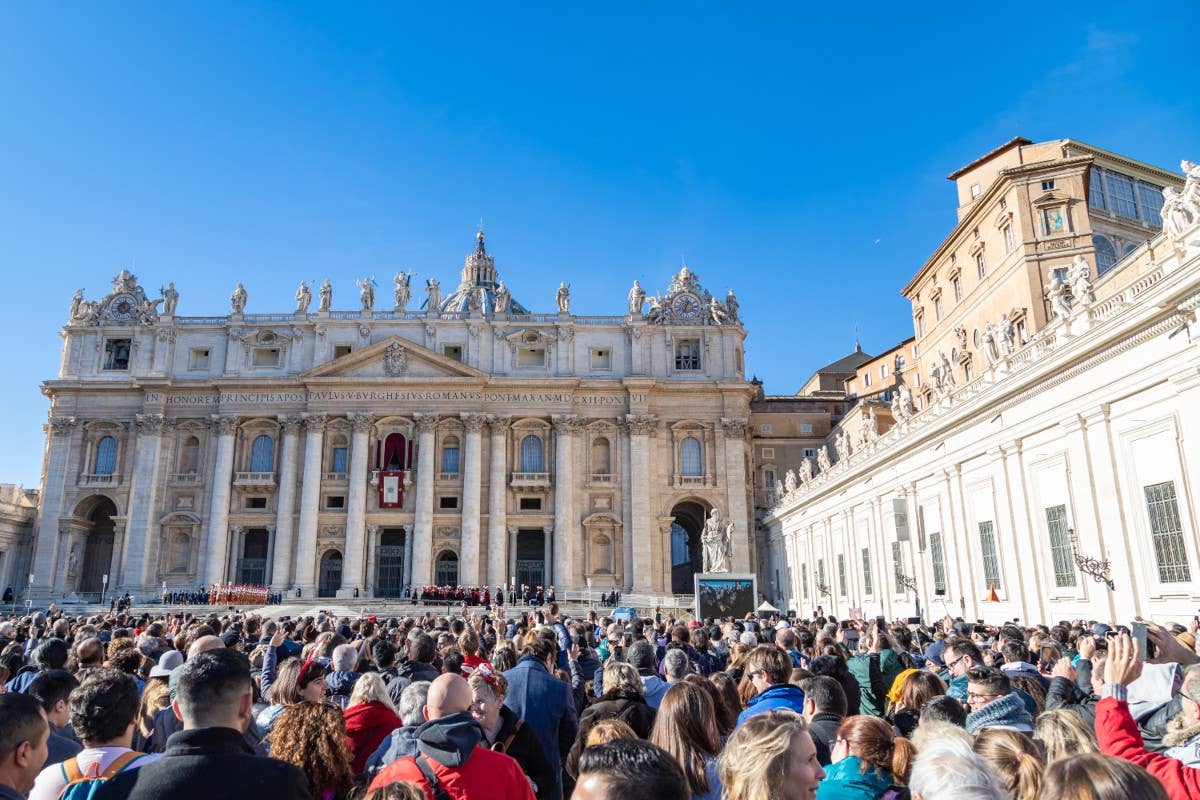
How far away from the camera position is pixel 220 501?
168 ft

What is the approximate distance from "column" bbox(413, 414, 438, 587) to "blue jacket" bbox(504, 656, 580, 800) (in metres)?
44.8

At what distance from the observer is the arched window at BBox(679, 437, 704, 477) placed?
174 ft

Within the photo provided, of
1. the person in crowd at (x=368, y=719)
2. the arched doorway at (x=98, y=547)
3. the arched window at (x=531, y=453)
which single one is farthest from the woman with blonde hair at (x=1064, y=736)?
the arched doorway at (x=98, y=547)

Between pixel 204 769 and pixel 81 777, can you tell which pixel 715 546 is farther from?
pixel 204 769

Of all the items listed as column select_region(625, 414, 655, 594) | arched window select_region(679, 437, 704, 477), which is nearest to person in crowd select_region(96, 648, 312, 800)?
column select_region(625, 414, 655, 594)

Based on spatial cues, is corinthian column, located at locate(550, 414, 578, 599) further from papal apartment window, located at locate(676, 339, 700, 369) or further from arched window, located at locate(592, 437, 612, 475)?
papal apartment window, located at locate(676, 339, 700, 369)

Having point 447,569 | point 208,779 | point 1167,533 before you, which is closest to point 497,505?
point 447,569

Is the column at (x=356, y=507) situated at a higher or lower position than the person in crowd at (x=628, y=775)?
higher

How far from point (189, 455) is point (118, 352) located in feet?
27.9

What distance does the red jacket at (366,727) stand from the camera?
→ 222 inches

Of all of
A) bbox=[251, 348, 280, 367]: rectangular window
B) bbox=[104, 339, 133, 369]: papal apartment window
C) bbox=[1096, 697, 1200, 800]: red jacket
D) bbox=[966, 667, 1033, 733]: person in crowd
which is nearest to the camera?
bbox=[1096, 697, 1200, 800]: red jacket

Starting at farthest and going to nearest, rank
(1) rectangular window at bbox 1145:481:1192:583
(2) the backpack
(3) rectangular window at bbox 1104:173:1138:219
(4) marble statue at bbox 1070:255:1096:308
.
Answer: (3) rectangular window at bbox 1104:173:1138:219 → (4) marble statue at bbox 1070:255:1096:308 → (1) rectangular window at bbox 1145:481:1192:583 → (2) the backpack

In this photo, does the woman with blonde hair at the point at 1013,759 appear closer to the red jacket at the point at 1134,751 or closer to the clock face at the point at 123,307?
the red jacket at the point at 1134,751

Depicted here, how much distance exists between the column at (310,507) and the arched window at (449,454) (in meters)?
7.30
